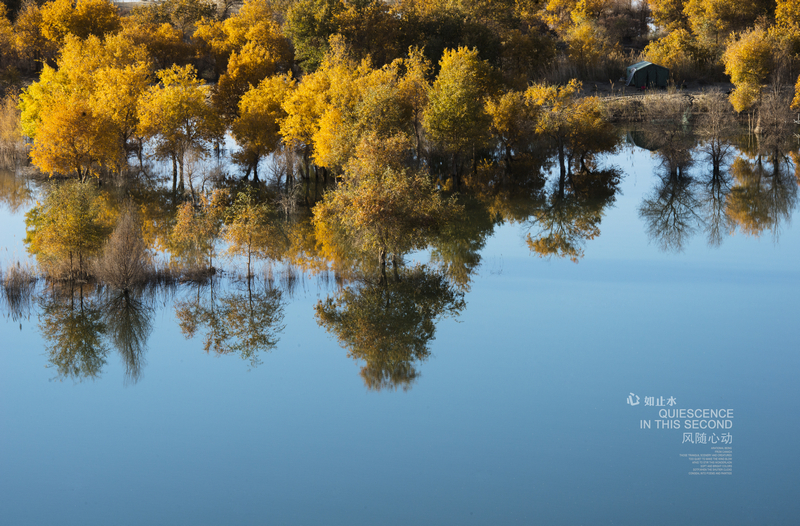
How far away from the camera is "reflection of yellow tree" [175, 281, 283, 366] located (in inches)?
752

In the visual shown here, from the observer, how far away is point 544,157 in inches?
1823

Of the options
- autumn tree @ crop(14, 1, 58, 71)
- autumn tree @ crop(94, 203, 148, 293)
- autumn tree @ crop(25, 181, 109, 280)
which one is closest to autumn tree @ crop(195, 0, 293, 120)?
autumn tree @ crop(14, 1, 58, 71)

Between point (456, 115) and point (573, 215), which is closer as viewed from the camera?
point (573, 215)

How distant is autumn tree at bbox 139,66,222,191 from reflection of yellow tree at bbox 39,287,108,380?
20.4 metres

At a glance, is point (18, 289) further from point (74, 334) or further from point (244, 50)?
point (244, 50)

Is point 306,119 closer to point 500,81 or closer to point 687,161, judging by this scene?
point 500,81

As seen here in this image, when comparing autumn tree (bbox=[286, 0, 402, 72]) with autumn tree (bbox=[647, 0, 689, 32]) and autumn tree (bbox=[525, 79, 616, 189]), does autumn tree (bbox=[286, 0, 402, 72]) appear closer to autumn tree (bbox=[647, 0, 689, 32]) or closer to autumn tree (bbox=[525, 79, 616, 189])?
autumn tree (bbox=[525, 79, 616, 189])

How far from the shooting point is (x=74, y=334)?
1964 centimetres

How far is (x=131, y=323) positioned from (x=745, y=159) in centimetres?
3933

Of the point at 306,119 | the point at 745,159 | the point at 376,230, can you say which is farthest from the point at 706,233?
the point at 306,119

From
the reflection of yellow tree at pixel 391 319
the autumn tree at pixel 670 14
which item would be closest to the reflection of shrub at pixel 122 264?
the reflection of yellow tree at pixel 391 319

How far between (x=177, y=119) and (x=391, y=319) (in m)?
25.2

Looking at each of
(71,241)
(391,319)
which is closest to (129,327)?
(71,241)

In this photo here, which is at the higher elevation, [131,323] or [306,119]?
[306,119]
